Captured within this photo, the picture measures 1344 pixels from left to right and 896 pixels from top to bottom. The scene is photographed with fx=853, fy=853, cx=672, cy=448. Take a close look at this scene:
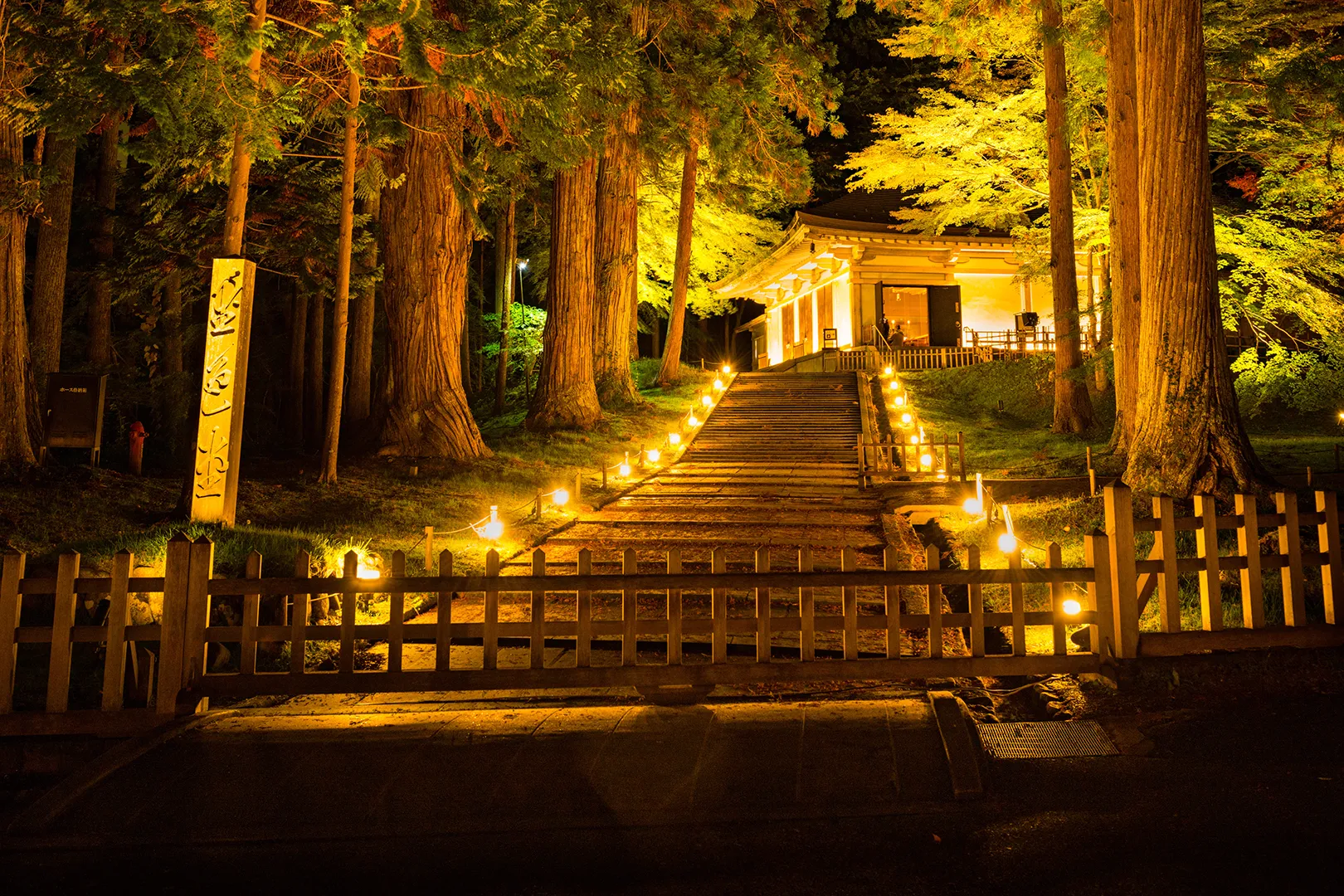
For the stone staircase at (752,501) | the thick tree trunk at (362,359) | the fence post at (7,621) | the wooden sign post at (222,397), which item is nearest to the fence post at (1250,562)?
the stone staircase at (752,501)

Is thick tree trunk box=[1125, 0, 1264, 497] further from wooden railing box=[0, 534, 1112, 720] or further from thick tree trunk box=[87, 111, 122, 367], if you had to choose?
thick tree trunk box=[87, 111, 122, 367]

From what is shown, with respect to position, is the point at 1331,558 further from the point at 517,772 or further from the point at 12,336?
the point at 12,336

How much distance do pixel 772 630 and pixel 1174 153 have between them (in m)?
7.86

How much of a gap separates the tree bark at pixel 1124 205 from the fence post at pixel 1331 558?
24.3 feet

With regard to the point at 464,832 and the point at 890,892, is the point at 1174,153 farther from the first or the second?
the point at 464,832

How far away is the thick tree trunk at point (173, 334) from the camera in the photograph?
21875 millimetres

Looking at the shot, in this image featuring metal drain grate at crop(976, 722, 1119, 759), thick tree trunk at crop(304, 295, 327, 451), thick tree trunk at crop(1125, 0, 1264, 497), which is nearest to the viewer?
metal drain grate at crop(976, 722, 1119, 759)

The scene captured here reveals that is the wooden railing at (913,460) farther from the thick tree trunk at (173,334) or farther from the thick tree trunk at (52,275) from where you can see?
the thick tree trunk at (173,334)

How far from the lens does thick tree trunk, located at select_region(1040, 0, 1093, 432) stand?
710 inches

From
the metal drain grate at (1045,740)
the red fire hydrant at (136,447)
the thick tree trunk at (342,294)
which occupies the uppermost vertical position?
the thick tree trunk at (342,294)

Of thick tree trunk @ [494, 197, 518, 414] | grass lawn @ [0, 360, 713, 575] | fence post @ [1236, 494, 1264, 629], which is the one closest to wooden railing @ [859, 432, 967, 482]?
grass lawn @ [0, 360, 713, 575]

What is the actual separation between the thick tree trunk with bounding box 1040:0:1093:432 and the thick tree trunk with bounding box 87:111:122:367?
65.6ft

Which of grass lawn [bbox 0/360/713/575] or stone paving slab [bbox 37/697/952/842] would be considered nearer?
stone paving slab [bbox 37/697/952/842]

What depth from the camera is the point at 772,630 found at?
18.0 ft
